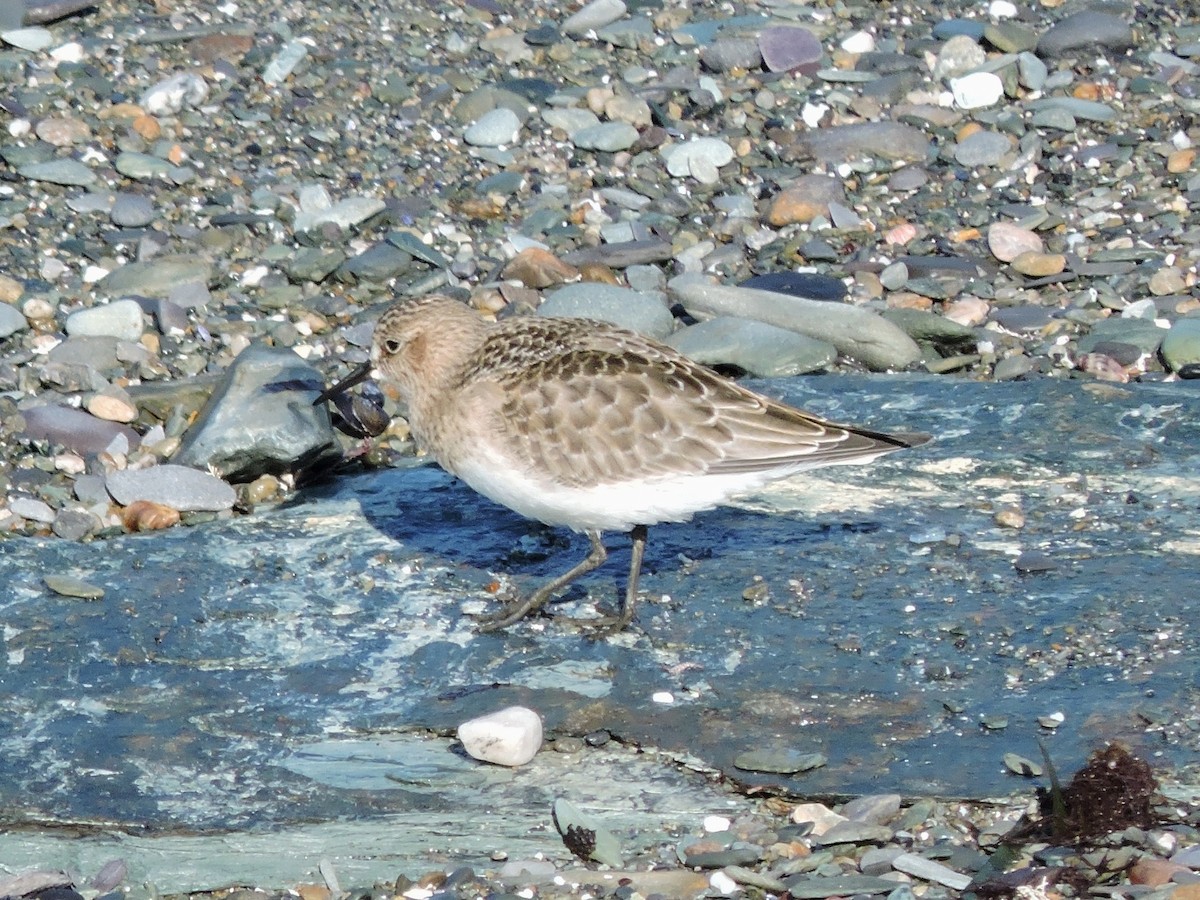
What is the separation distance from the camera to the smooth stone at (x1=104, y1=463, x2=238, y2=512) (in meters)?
7.31

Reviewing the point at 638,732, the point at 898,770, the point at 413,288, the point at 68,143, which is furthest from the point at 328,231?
the point at 898,770

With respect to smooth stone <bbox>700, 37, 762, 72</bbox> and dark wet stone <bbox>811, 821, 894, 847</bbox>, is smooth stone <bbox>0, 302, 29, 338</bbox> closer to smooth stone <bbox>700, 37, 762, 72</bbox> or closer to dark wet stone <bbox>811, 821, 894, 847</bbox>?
smooth stone <bbox>700, 37, 762, 72</bbox>

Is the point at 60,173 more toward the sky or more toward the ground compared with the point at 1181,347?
more toward the sky

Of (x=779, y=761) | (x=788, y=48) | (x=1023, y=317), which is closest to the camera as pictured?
(x=779, y=761)

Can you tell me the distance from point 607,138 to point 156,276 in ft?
10.5

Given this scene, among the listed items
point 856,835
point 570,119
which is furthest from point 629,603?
point 570,119

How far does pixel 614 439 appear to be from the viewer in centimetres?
609

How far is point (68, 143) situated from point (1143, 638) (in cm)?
750

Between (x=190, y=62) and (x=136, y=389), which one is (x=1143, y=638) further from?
(x=190, y=62)

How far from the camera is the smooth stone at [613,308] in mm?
8695

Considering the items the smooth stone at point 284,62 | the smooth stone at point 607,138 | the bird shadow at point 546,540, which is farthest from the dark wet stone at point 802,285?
the smooth stone at point 284,62

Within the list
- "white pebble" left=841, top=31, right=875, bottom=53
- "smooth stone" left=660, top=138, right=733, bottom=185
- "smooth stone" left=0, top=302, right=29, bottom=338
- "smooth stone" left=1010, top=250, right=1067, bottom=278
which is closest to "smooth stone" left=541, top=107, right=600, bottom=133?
"smooth stone" left=660, top=138, right=733, bottom=185

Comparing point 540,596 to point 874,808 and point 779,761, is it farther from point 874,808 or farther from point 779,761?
point 874,808

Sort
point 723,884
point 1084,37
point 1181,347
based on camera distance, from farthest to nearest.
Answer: point 1084,37 → point 1181,347 → point 723,884
